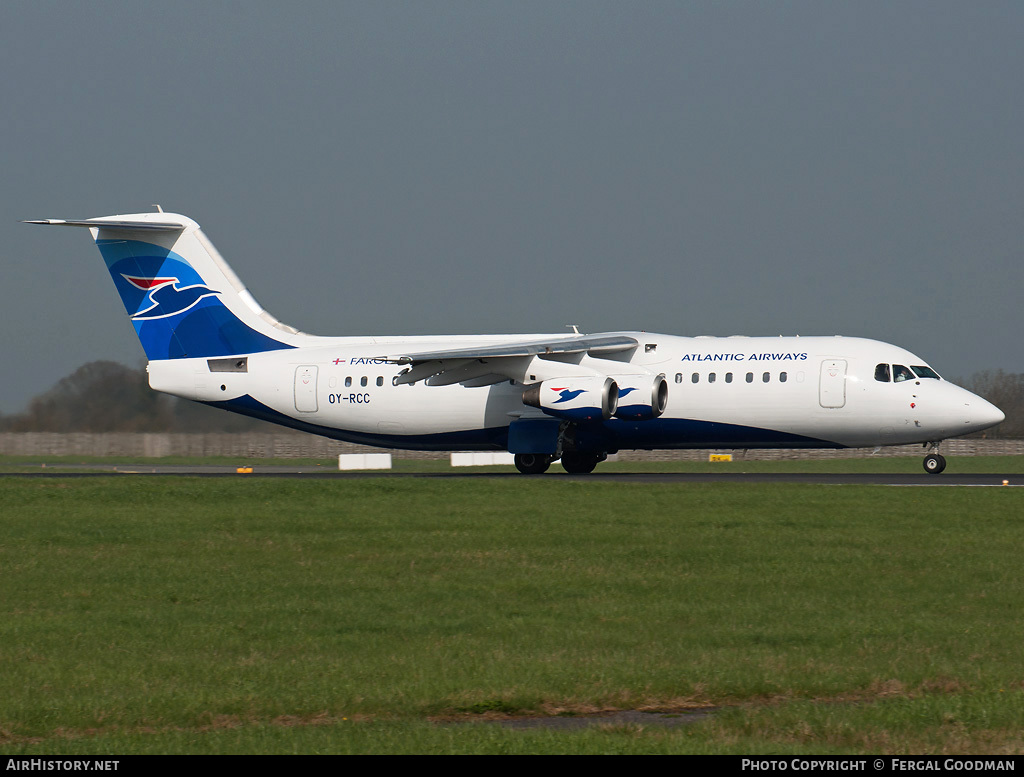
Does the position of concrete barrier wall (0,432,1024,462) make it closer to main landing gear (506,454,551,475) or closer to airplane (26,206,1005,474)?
airplane (26,206,1005,474)

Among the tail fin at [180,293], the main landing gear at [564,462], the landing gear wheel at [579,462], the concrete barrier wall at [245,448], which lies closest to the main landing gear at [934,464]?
the main landing gear at [564,462]

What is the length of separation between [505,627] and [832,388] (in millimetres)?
22038

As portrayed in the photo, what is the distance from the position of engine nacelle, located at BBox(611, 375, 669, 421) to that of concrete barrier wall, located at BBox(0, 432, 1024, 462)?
17583mm

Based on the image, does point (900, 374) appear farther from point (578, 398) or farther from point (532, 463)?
point (532, 463)

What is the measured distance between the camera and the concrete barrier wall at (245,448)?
2066 inches

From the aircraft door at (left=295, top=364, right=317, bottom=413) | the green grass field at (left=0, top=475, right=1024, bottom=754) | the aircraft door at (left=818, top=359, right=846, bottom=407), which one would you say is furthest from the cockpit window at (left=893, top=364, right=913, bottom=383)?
the aircraft door at (left=295, top=364, right=317, bottom=413)

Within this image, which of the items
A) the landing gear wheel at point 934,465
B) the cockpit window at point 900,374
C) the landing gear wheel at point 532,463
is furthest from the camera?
the landing gear wheel at point 532,463

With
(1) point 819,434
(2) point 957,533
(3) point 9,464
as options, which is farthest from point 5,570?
(3) point 9,464

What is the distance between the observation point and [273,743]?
7.58 metres

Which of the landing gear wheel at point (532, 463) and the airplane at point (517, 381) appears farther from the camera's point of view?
the landing gear wheel at point (532, 463)

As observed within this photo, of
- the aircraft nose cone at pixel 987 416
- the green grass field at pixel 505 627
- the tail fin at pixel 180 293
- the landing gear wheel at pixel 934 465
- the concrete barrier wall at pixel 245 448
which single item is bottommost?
the concrete barrier wall at pixel 245 448

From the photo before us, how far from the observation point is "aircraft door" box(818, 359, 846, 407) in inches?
1240

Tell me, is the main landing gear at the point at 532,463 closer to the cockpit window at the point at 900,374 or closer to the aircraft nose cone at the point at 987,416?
the cockpit window at the point at 900,374

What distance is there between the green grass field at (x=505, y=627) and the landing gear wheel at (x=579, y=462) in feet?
48.7
